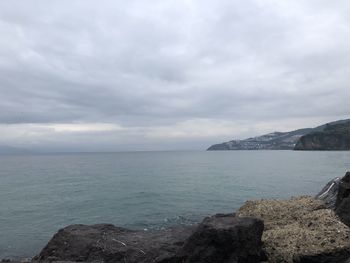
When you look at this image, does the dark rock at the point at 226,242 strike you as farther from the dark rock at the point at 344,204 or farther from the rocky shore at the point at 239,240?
the dark rock at the point at 344,204

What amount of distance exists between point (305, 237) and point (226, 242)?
227cm

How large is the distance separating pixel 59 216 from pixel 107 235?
21055 millimetres

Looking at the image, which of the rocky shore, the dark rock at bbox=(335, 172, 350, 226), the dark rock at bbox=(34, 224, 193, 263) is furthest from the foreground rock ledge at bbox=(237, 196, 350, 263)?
the dark rock at bbox=(34, 224, 193, 263)

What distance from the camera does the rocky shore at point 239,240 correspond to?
10.8m

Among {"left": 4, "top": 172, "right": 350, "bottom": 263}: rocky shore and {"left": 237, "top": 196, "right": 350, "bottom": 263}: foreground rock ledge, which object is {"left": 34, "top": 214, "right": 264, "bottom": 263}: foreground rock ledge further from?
{"left": 237, "top": 196, "right": 350, "bottom": 263}: foreground rock ledge

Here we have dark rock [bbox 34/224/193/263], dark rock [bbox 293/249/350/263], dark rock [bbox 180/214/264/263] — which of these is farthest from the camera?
dark rock [bbox 34/224/193/263]

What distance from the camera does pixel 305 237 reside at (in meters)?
11.3

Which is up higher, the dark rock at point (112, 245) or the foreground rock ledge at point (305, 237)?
the foreground rock ledge at point (305, 237)

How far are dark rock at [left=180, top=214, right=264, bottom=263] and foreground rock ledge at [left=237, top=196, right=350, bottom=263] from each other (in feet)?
2.16

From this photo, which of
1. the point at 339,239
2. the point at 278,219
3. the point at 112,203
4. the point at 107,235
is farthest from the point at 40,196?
the point at 339,239

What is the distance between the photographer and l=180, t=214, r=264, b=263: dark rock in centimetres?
1074

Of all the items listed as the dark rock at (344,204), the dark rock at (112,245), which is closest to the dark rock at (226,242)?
the dark rock at (112,245)

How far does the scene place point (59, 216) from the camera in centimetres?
3450

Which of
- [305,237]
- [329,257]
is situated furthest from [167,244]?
[329,257]
